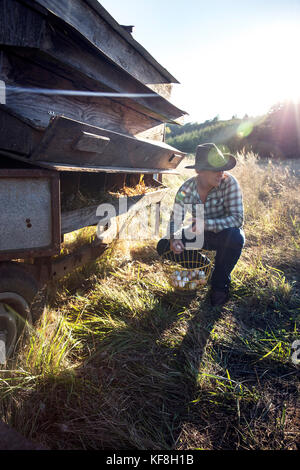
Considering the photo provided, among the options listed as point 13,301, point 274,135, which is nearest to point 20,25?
point 13,301

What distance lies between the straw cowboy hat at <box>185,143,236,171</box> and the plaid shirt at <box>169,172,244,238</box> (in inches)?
7.0

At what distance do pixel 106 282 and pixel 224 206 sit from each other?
59.9 inches

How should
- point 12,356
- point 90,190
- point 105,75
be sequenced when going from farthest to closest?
point 90,190
point 105,75
point 12,356

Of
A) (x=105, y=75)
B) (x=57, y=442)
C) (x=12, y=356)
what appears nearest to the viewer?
(x=57, y=442)

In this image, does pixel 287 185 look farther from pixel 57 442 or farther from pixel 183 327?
pixel 57 442

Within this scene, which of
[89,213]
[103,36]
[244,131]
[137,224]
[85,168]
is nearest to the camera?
[85,168]

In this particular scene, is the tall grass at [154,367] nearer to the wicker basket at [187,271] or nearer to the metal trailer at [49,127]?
the wicker basket at [187,271]

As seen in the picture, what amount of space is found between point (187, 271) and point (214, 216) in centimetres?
73

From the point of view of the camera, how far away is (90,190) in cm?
338

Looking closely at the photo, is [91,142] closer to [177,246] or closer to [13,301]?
[13,301]

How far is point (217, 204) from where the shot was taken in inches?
134

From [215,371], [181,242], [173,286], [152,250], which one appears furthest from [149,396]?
[152,250]

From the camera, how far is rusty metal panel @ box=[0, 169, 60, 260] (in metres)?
1.75

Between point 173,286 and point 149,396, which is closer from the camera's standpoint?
point 149,396
